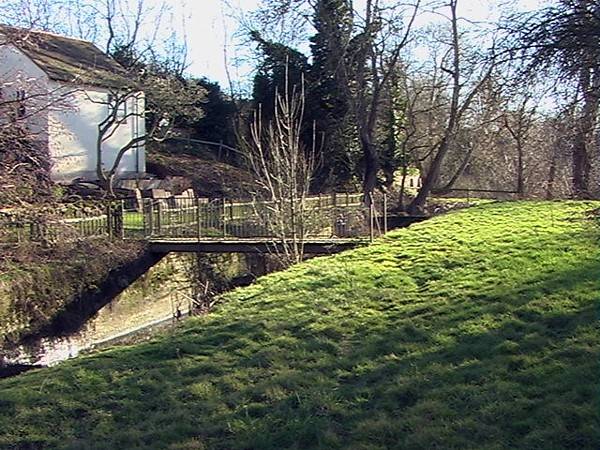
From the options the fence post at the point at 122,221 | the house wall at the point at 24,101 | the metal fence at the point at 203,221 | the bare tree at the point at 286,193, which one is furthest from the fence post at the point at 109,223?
the house wall at the point at 24,101

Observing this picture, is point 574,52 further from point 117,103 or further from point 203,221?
point 117,103

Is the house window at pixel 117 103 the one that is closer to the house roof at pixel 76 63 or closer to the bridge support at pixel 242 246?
the house roof at pixel 76 63

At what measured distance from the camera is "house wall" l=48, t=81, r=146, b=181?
91.1 feet

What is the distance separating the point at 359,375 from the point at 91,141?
25576mm

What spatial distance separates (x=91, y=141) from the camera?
29781 millimetres

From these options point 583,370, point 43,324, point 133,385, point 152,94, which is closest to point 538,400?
point 583,370

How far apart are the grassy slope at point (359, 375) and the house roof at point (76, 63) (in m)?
15.9

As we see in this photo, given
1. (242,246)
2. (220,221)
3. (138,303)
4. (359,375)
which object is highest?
(220,221)

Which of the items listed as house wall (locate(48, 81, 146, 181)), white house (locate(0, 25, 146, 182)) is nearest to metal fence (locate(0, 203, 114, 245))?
white house (locate(0, 25, 146, 182))

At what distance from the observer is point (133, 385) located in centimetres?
662

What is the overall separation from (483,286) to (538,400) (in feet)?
14.2

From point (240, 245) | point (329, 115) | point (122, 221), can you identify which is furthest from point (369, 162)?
point (122, 221)

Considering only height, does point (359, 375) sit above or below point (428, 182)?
below

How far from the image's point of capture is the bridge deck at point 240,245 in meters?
16.3
